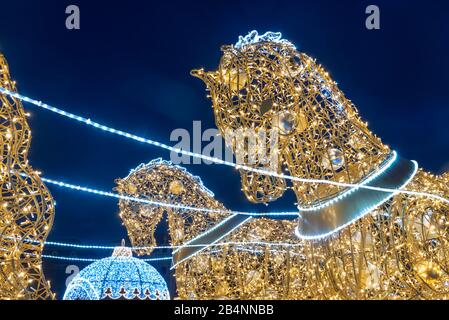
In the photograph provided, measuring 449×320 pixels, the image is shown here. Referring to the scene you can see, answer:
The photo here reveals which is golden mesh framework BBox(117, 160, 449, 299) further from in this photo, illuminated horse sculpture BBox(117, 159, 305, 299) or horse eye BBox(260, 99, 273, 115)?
horse eye BBox(260, 99, 273, 115)

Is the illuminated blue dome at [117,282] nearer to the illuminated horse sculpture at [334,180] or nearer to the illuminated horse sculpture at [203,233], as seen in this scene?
the illuminated horse sculpture at [203,233]

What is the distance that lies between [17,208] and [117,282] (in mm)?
4146

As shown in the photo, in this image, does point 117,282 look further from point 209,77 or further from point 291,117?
point 291,117

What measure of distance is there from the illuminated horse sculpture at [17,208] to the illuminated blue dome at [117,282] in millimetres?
3563

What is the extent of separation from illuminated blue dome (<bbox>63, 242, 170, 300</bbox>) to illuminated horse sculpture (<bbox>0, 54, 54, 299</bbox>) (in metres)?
3.56

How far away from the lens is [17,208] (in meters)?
4.37

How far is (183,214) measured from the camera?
312 inches

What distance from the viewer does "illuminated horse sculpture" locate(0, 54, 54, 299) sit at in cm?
424

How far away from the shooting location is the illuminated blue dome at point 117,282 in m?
7.93

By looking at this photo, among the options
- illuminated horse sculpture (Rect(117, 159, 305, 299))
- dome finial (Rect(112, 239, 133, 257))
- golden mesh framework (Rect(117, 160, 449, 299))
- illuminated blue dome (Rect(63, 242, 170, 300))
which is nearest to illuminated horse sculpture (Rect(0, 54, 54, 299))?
golden mesh framework (Rect(117, 160, 449, 299))

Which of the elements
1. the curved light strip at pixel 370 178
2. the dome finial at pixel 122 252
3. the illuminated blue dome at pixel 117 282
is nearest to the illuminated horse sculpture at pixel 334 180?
the curved light strip at pixel 370 178

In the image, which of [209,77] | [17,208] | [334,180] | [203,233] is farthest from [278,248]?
[17,208]
